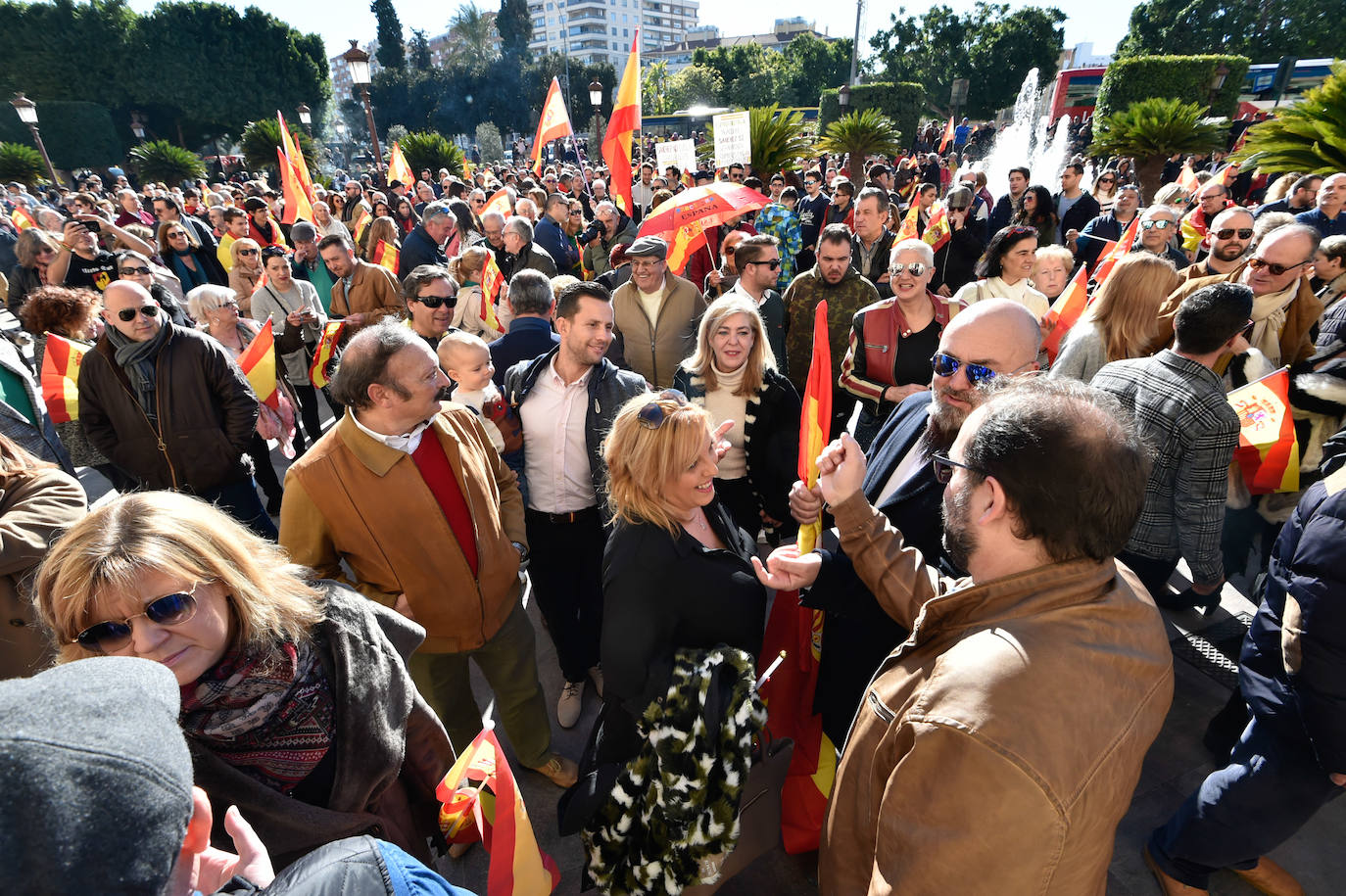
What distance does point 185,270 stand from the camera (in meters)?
6.83

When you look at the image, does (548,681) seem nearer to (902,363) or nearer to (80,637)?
(80,637)

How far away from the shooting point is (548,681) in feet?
11.5

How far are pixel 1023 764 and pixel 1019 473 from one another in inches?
20.3

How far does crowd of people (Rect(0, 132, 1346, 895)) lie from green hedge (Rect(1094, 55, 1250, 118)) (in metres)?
21.2

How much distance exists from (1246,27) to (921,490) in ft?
212

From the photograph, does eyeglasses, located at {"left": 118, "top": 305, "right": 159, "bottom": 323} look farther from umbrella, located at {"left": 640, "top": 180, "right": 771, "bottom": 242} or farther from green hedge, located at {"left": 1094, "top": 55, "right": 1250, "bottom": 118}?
green hedge, located at {"left": 1094, "top": 55, "right": 1250, "bottom": 118}

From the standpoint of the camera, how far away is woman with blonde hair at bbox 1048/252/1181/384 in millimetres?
3406

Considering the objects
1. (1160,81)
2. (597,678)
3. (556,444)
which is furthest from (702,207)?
(1160,81)

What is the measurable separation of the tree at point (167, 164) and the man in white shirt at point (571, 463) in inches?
877

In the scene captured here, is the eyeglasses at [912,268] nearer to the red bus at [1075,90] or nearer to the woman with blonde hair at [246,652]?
the woman with blonde hair at [246,652]

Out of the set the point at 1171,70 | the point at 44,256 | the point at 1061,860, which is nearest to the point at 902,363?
the point at 1061,860

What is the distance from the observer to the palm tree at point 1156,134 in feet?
31.2

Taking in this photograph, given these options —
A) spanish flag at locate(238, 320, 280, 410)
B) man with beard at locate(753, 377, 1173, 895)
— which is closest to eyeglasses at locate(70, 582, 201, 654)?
man with beard at locate(753, 377, 1173, 895)

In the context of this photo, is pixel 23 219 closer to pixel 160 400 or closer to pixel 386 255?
pixel 386 255
